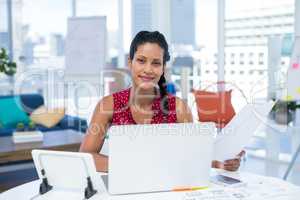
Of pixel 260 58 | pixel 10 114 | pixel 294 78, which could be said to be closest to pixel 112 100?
pixel 294 78

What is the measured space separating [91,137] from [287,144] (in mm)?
4059

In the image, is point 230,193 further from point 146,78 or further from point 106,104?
point 106,104

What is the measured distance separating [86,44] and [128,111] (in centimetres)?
265

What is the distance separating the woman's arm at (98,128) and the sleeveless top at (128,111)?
0.03 m

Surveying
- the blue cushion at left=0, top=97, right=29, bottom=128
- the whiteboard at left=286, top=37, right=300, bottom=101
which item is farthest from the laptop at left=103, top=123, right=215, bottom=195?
the blue cushion at left=0, top=97, right=29, bottom=128

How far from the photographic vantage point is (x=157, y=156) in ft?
4.56

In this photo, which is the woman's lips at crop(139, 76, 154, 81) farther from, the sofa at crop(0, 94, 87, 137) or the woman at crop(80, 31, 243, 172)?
the sofa at crop(0, 94, 87, 137)

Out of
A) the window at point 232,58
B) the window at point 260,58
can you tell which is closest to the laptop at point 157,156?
the window at point 260,58

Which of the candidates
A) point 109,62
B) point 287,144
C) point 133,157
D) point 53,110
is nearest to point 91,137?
point 133,157

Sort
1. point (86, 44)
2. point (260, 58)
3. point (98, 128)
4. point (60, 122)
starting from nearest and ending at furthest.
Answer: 1. point (98, 128)
2. point (86, 44)
3. point (60, 122)
4. point (260, 58)

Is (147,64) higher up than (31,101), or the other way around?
(147,64)

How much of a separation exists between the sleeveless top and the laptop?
2.29 feet

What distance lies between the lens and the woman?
74.8 inches

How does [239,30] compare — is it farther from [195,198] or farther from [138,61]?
[195,198]
